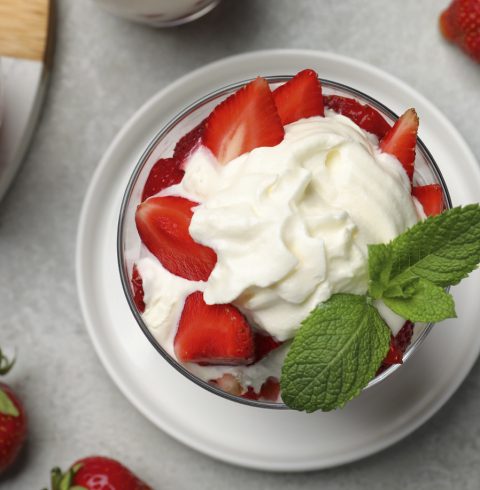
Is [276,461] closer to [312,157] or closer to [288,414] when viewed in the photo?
[288,414]

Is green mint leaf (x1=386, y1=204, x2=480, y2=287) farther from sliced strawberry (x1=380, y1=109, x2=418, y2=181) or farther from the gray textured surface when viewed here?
the gray textured surface

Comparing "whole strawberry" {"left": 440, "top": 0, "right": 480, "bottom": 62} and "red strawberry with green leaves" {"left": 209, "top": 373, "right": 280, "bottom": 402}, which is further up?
"whole strawberry" {"left": 440, "top": 0, "right": 480, "bottom": 62}

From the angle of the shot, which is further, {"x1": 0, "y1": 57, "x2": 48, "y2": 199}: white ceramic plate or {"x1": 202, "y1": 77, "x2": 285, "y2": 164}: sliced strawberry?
{"x1": 0, "y1": 57, "x2": 48, "y2": 199}: white ceramic plate

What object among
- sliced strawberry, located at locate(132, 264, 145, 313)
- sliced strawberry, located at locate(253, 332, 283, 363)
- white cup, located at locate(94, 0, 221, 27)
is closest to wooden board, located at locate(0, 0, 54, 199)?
white cup, located at locate(94, 0, 221, 27)

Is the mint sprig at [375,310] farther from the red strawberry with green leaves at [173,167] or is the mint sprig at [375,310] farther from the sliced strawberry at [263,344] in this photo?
the red strawberry with green leaves at [173,167]

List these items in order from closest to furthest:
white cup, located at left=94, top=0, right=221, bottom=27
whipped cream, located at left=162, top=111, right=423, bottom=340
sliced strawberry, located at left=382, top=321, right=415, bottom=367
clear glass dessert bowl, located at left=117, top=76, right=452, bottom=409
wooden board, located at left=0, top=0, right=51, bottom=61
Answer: whipped cream, located at left=162, top=111, right=423, bottom=340
sliced strawberry, located at left=382, top=321, right=415, bottom=367
clear glass dessert bowl, located at left=117, top=76, right=452, bottom=409
white cup, located at left=94, top=0, right=221, bottom=27
wooden board, located at left=0, top=0, right=51, bottom=61
